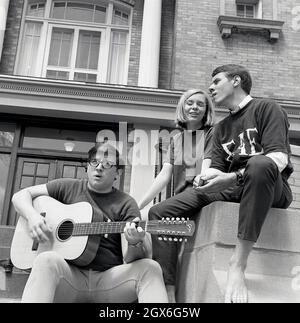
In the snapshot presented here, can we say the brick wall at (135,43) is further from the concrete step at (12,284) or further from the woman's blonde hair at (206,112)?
the woman's blonde hair at (206,112)

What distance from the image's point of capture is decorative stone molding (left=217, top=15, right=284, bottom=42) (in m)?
8.87

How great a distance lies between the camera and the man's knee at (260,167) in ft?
7.97

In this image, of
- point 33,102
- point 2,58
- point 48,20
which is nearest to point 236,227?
point 33,102

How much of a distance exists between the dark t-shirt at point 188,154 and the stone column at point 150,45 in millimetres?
5108

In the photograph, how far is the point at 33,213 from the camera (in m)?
2.90

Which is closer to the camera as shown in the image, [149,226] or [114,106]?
[149,226]

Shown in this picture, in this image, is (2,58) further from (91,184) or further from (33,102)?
(91,184)

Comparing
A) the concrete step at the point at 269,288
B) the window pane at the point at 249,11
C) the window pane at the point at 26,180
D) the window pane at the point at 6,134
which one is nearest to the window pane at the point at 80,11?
the window pane at the point at 6,134

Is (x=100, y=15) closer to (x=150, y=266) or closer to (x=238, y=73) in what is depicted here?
(x=238, y=73)

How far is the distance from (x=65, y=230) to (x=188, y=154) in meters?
1.12

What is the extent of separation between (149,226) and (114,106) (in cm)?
480

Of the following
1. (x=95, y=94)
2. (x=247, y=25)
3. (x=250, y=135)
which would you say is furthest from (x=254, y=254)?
(x=247, y=25)
